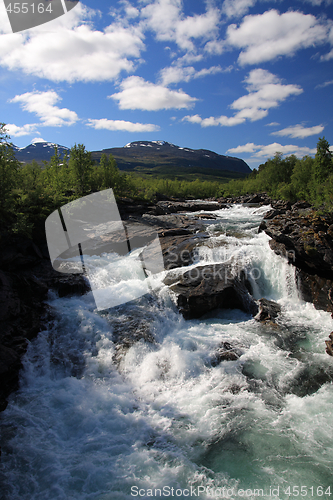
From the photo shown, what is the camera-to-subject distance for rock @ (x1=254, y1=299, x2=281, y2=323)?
1554cm

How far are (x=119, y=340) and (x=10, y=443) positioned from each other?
5828 mm

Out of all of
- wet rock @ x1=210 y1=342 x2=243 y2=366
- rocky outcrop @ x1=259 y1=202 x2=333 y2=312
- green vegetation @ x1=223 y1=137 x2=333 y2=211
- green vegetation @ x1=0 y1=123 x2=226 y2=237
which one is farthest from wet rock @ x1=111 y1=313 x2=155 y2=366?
green vegetation @ x1=223 y1=137 x2=333 y2=211

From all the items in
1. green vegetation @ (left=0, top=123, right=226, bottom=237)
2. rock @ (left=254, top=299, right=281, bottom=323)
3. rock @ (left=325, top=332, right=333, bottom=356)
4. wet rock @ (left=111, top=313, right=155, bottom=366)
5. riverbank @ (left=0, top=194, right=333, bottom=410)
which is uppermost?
green vegetation @ (left=0, top=123, right=226, bottom=237)

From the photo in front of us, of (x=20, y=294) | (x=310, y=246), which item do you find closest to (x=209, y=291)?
(x=310, y=246)

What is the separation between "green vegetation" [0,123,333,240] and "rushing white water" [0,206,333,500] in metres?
9.01

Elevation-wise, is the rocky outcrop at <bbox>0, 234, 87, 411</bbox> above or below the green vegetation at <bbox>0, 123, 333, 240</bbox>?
below

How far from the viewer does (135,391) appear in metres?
10.4

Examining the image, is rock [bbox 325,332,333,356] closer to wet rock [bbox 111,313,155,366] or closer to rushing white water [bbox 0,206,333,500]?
rushing white water [bbox 0,206,333,500]

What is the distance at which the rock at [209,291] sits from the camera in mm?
16125

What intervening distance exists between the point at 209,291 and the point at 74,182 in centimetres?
3255

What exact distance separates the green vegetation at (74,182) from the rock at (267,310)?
15.1 meters

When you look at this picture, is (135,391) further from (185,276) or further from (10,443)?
(185,276)

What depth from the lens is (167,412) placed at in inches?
371

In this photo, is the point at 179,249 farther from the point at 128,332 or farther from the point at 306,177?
the point at 306,177
